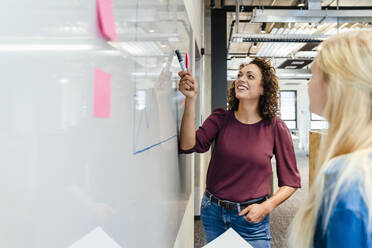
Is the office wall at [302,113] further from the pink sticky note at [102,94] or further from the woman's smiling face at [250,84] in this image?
the pink sticky note at [102,94]

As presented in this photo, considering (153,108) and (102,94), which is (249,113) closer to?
(153,108)

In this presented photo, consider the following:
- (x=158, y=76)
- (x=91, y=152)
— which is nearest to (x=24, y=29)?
(x=91, y=152)

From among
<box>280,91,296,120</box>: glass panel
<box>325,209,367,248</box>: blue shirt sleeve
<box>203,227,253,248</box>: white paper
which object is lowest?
<box>203,227,253,248</box>: white paper

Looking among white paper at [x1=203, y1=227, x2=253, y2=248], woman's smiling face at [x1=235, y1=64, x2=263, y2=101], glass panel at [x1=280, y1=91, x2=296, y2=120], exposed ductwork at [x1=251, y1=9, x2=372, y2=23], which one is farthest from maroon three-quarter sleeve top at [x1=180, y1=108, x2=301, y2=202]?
glass panel at [x1=280, y1=91, x2=296, y2=120]

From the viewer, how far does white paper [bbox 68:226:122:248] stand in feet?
1.15

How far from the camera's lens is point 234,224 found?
125cm

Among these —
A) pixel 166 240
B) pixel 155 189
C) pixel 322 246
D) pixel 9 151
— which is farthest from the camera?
pixel 166 240

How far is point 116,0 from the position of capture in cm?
47

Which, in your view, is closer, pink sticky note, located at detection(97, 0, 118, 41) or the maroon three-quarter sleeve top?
pink sticky note, located at detection(97, 0, 118, 41)

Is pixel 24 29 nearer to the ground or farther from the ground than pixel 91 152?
farther from the ground

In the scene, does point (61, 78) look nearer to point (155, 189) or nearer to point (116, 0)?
point (116, 0)

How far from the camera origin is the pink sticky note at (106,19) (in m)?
0.41

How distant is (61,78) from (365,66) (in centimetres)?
59

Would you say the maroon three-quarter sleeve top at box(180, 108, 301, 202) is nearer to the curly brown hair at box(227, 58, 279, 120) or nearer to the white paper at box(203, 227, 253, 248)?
the curly brown hair at box(227, 58, 279, 120)
